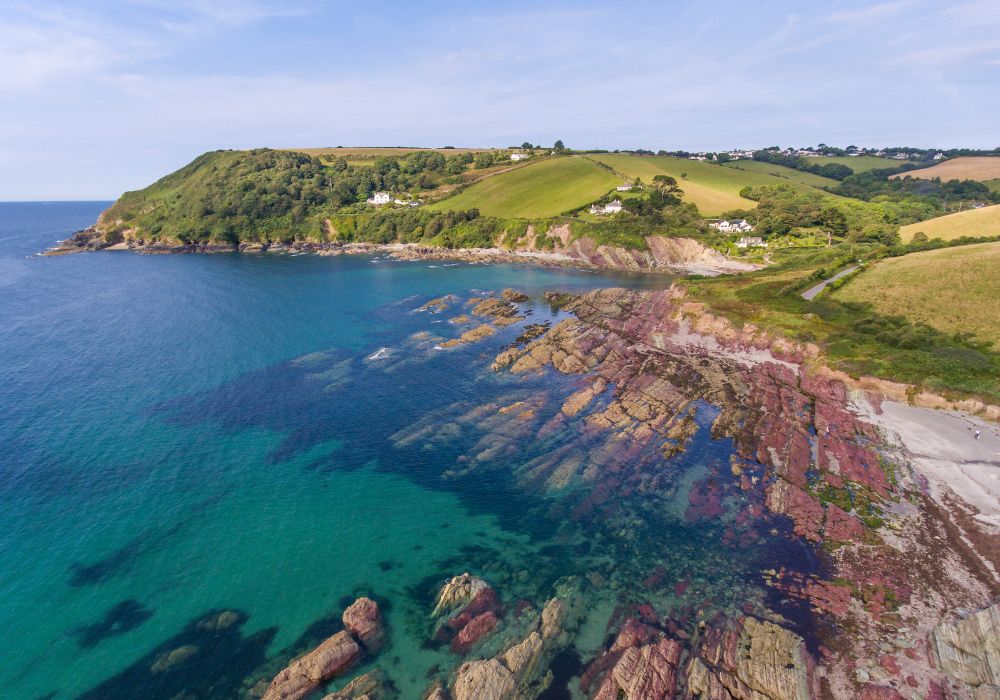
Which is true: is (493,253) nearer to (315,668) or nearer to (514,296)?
(514,296)

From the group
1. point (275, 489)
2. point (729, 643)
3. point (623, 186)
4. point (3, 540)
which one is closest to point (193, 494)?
point (275, 489)

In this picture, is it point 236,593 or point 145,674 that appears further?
point 236,593

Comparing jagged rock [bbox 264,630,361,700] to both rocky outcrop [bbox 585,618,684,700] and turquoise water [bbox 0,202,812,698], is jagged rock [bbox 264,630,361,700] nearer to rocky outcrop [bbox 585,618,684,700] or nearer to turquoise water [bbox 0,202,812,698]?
turquoise water [bbox 0,202,812,698]

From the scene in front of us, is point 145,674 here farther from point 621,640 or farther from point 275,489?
point 621,640

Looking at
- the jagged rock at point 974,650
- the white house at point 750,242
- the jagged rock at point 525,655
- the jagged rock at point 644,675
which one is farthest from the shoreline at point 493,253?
the jagged rock at point 525,655

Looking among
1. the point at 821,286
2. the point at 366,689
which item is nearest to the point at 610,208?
the point at 821,286
